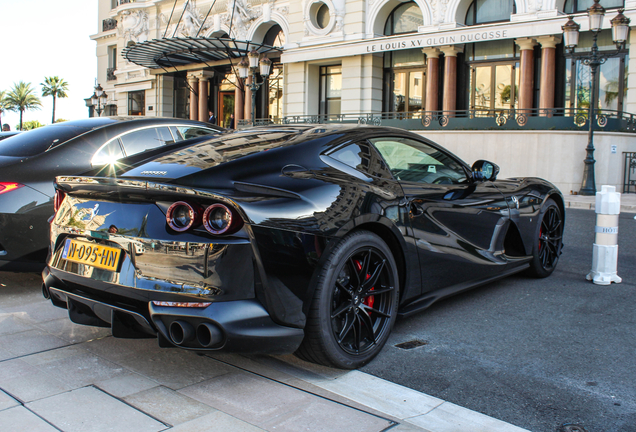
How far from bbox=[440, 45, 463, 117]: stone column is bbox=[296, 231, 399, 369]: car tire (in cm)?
2158

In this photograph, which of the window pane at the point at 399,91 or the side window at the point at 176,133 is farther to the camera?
the window pane at the point at 399,91

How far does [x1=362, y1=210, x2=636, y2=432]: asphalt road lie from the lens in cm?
286

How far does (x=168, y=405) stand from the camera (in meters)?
2.76

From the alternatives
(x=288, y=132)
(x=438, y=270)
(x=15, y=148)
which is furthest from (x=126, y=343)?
(x=15, y=148)

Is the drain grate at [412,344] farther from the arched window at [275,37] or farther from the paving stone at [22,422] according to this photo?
the arched window at [275,37]

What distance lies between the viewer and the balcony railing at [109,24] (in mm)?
44969

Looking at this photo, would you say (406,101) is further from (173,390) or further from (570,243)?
(173,390)

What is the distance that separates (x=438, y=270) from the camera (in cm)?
401

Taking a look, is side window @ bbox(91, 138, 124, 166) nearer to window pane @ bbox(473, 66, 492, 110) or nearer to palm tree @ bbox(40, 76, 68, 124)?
window pane @ bbox(473, 66, 492, 110)

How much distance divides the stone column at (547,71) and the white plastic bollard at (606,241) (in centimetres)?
1711

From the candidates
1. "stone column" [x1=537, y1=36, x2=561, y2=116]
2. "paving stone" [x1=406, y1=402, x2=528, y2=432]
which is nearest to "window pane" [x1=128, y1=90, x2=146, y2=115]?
"stone column" [x1=537, y1=36, x2=561, y2=116]

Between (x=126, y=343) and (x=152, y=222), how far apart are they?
1.11 meters

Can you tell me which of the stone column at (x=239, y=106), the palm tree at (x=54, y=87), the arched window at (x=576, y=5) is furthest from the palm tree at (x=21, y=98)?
the arched window at (x=576, y=5)

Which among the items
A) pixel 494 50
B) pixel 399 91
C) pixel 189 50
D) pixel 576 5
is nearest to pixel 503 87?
pixel 494 50
